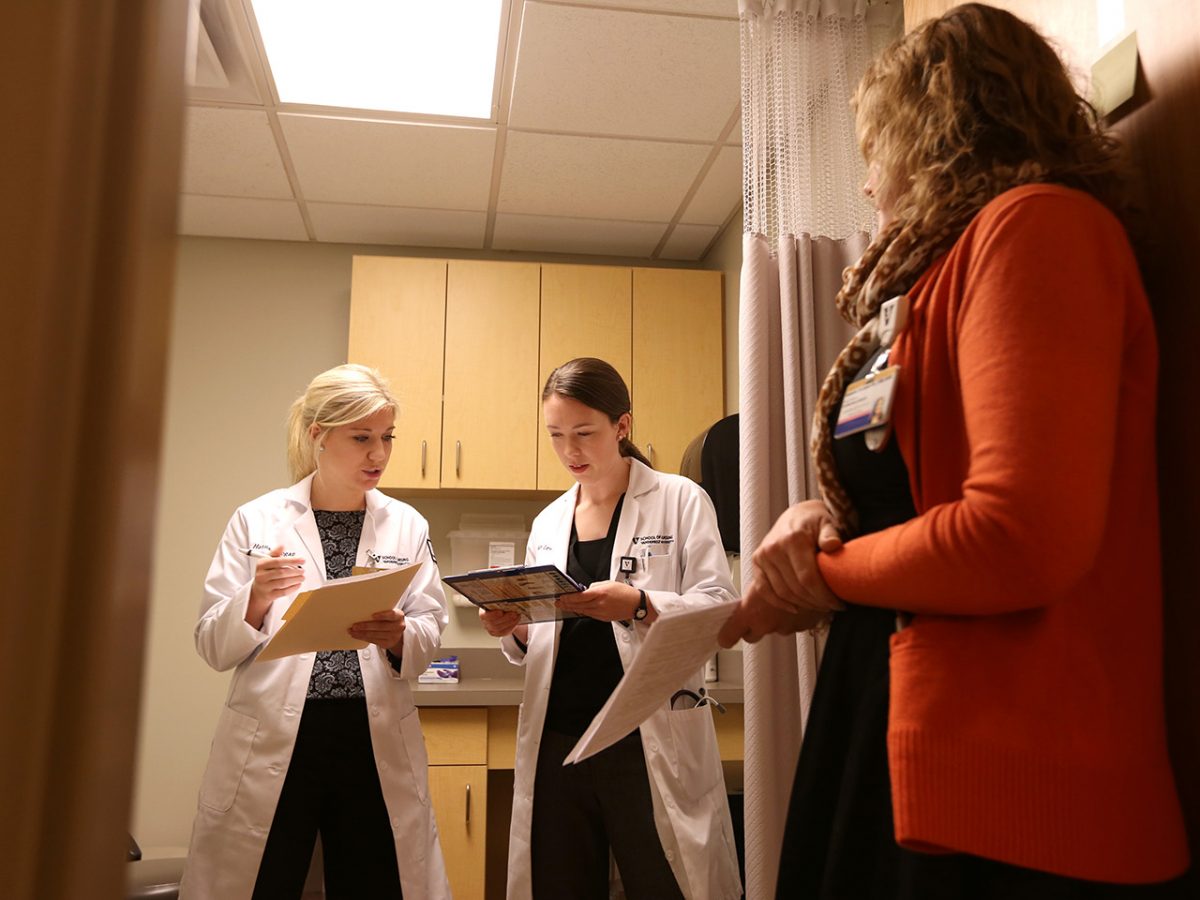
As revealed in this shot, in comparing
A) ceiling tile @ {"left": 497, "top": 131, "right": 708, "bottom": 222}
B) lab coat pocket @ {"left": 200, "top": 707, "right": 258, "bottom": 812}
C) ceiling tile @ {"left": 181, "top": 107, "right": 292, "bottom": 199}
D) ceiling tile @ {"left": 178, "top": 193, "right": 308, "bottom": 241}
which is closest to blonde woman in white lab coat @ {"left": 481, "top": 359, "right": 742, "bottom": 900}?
lab coat pocket @ {"left": 200, "top": 707, "right": 258, "bottom": 812}

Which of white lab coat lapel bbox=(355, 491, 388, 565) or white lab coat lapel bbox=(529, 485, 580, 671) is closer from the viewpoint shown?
white lab coat lapel bbox=(529, 485, 580, 671)

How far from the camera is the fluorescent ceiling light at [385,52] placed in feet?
7.90

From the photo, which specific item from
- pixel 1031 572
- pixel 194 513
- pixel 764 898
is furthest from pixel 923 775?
pixel 194 513

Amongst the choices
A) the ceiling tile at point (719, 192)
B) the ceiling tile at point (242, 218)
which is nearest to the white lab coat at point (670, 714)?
the ceiling tile at point (719, 192)

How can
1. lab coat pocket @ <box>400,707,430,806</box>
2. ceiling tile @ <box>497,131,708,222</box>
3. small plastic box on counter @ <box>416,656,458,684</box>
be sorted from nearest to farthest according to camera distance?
lab coat pocket @ <box>400,707,430,806</box>, ceiling tile @ <box>497,131,708,222</box>, small plastic box on counter @ <box>416,656,458,684</box>

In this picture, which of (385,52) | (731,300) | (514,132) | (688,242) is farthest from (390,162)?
(731,300)

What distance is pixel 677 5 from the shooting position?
92.4 inches

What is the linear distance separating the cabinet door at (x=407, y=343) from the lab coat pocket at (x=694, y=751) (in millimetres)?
1825

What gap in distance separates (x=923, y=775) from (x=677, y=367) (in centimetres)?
308

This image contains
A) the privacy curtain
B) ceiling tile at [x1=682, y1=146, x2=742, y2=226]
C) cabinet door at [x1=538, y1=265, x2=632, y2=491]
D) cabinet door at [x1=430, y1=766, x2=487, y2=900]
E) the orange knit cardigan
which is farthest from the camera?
cabinet door at [x1=538, y1=265, x2=632, y2=491]

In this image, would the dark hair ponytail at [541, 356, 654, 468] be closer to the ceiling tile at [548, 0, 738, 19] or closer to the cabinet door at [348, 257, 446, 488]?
the ceiling tile at [548, 0, 738, 19]

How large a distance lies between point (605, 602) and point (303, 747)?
0.76m

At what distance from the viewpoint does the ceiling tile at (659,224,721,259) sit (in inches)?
148

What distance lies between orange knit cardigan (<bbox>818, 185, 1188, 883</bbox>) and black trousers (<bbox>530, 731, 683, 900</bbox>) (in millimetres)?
1238
